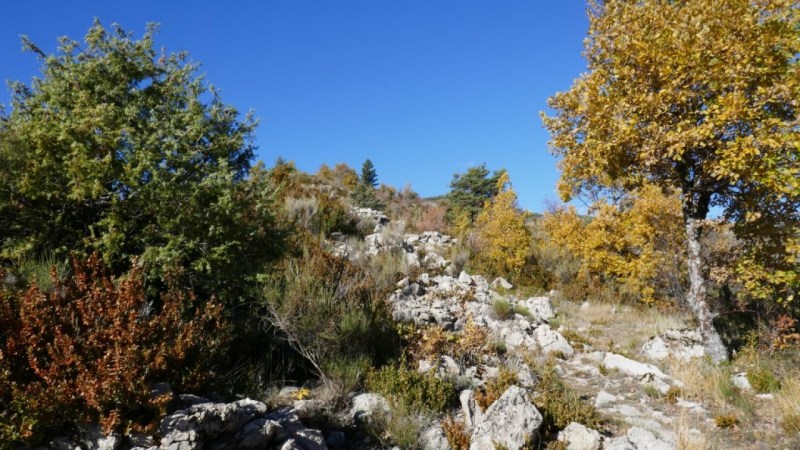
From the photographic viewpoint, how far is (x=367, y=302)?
749 cm

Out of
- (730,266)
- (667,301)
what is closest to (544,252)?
(667,301)

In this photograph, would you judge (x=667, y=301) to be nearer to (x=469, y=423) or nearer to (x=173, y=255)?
(x=469, y=423)

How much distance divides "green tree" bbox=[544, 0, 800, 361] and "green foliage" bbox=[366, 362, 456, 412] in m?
4.21

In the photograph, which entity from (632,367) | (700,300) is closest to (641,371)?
(632,367)

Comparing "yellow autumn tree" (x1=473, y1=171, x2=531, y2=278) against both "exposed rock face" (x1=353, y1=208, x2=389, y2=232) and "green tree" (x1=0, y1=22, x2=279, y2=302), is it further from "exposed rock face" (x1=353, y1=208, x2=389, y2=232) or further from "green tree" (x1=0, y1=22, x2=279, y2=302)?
"green tree" (x1=0, y1=22, x2=279, y2=302)

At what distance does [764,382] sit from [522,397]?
3.69 meters

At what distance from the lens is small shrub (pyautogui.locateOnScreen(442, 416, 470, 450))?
4.73m

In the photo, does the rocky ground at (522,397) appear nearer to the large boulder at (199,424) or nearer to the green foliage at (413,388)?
the large boulder at (199,424)

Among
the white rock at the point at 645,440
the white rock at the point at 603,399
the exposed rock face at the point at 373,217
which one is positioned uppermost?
the exposed rock face at the point at 373,217

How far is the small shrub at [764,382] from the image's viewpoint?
588cm

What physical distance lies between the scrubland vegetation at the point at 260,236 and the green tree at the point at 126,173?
0.03m

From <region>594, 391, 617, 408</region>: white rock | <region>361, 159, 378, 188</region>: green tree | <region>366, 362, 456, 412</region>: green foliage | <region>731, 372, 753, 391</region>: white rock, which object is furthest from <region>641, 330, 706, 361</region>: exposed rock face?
<region>361, 159, 378, 188</region>: green tree

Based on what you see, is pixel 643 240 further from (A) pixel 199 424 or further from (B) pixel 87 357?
(B) pixel 87 357

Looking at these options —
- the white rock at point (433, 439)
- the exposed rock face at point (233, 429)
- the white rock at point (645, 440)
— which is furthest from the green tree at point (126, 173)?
the white rock at point (645, 440)
